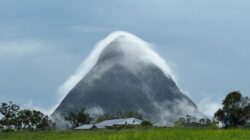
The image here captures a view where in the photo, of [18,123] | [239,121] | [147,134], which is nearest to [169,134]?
[147,134]

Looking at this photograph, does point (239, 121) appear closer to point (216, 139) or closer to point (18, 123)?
point (18, 123)

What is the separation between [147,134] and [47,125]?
110 meters

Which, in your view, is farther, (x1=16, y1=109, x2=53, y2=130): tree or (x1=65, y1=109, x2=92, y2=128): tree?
(x1=65, y1=109, x2=92, y2=128): tree

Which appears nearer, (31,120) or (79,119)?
(31,120)

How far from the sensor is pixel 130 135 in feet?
57.4

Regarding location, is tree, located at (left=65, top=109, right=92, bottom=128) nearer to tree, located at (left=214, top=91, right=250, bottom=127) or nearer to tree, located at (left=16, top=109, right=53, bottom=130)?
tree, located at (left=16, top=109, right=53, bottom=130)

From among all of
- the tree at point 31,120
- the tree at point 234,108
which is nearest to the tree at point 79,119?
the tree at point 31,120

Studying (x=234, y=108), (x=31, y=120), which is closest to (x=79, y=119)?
(x=31, y=120)

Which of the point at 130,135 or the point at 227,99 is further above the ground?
the point at 227,99

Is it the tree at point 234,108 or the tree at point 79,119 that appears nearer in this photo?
the tree at point 234,108

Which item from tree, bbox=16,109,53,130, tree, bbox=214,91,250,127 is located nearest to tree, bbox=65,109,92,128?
tree, bbox=16,109,53,130

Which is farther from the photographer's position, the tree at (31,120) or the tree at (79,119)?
the tree at (79,119)

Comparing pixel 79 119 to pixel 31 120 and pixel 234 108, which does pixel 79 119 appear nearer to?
pixel 31 120

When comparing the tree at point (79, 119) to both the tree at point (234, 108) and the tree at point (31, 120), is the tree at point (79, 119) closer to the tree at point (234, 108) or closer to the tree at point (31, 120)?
the tree at point (31, 120)
